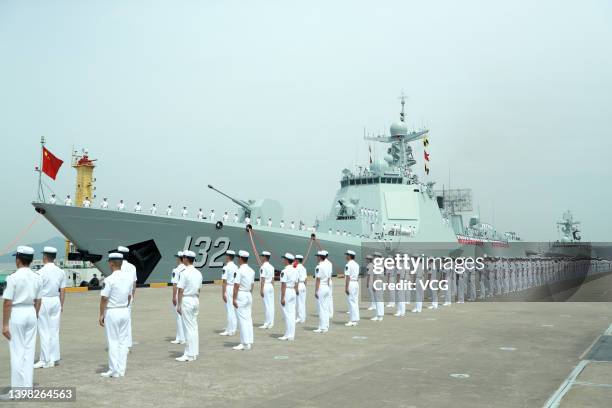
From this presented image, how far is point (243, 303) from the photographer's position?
7.79 m

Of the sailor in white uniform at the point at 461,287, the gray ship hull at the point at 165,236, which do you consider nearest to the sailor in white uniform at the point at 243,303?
the sailor in white uniform at the point at 461,287

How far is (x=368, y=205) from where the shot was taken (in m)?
29.7

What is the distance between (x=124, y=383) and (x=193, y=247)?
47.7ft

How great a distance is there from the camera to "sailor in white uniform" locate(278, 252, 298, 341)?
8586 mm

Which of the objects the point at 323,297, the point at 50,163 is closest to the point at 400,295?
the point at 323,297

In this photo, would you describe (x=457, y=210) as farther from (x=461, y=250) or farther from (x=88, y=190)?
(x=88, y=190)

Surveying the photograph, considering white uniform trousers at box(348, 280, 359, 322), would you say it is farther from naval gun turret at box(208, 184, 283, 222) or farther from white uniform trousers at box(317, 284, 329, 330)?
naval gun turret at box(208, 184, 283, 222)

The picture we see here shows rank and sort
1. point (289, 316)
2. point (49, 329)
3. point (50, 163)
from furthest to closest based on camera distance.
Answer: point (50, 163)
point (289, 316)
point (49, 329)

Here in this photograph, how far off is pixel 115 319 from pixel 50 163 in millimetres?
12081

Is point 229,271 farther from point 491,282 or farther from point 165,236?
point 491,282

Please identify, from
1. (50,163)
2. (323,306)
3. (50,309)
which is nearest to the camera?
(50,309)

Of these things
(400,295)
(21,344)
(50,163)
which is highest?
(50,163)

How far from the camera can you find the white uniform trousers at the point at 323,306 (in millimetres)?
9645

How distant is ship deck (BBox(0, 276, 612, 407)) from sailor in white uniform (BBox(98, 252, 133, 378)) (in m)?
0.18
